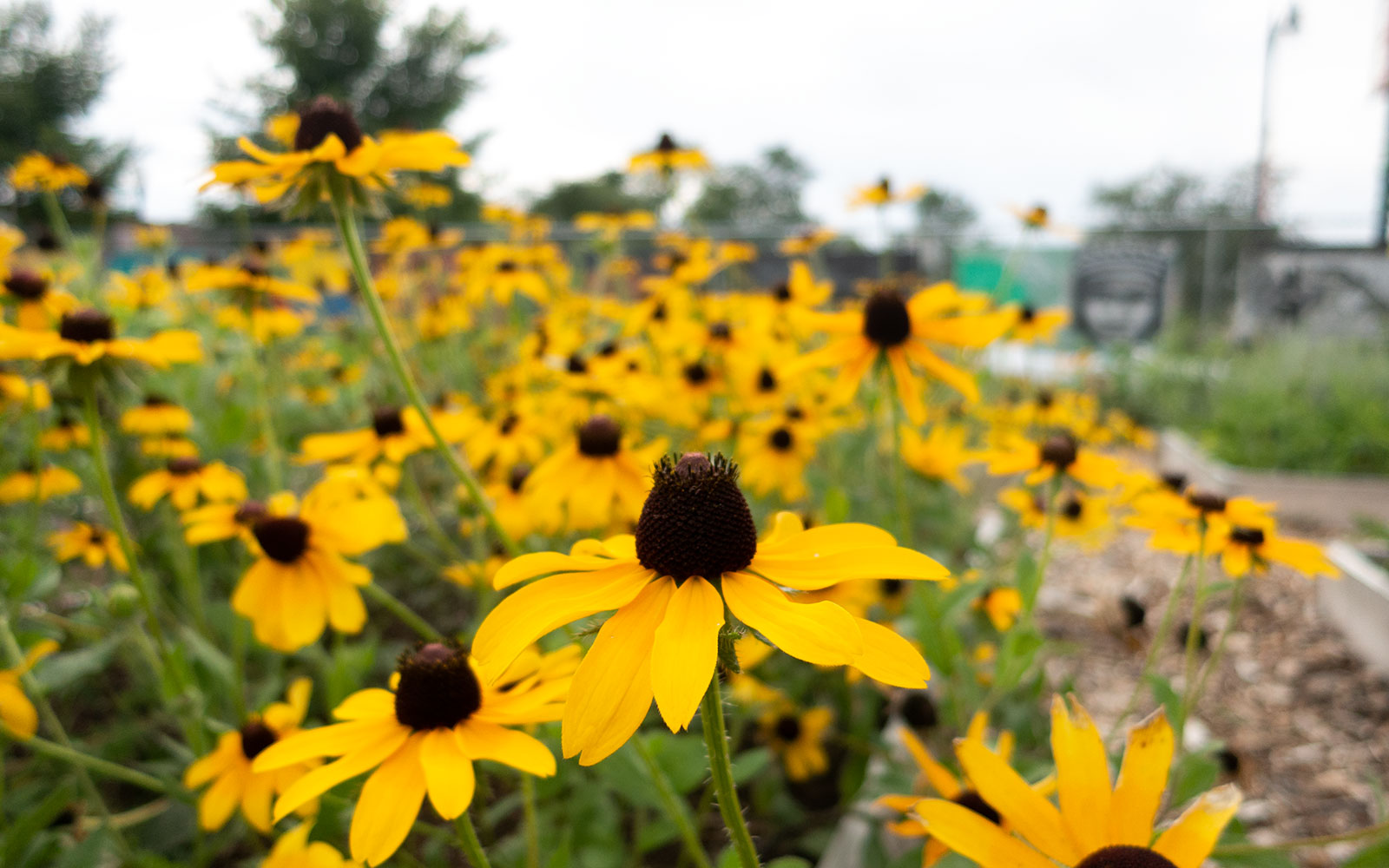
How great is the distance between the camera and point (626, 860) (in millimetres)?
1410

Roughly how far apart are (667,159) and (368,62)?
27649mm

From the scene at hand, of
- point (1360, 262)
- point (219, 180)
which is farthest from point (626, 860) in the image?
point (1360, 262)

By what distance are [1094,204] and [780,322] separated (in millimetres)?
37389

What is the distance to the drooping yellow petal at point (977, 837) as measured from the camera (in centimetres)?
57

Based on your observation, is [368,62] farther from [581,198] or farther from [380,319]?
[380,319]

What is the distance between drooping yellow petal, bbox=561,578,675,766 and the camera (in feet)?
1.64

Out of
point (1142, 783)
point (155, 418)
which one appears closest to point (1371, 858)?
point (1142, 783)

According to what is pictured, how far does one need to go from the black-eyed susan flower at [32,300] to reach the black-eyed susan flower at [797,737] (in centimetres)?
175

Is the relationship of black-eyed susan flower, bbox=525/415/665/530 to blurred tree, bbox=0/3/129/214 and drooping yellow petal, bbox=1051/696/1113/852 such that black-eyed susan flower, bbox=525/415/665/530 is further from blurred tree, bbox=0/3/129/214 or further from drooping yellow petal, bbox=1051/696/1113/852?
blurred tree, bbox=0/3/129/214

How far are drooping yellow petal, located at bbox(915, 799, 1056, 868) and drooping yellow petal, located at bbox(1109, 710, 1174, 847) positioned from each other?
0.07 metres

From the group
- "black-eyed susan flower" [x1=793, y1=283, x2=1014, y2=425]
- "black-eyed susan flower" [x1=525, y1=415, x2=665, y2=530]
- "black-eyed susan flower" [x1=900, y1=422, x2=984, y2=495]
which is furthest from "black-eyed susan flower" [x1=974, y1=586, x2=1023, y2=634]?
"black-eyed susan flower" [x1=525, y1=415, x2=665, y2=530]

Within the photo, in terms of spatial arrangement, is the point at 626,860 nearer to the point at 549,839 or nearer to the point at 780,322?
the point at 549,839

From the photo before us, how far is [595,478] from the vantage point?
4.48 feet

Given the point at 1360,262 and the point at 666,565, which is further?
the point at 1360,262
